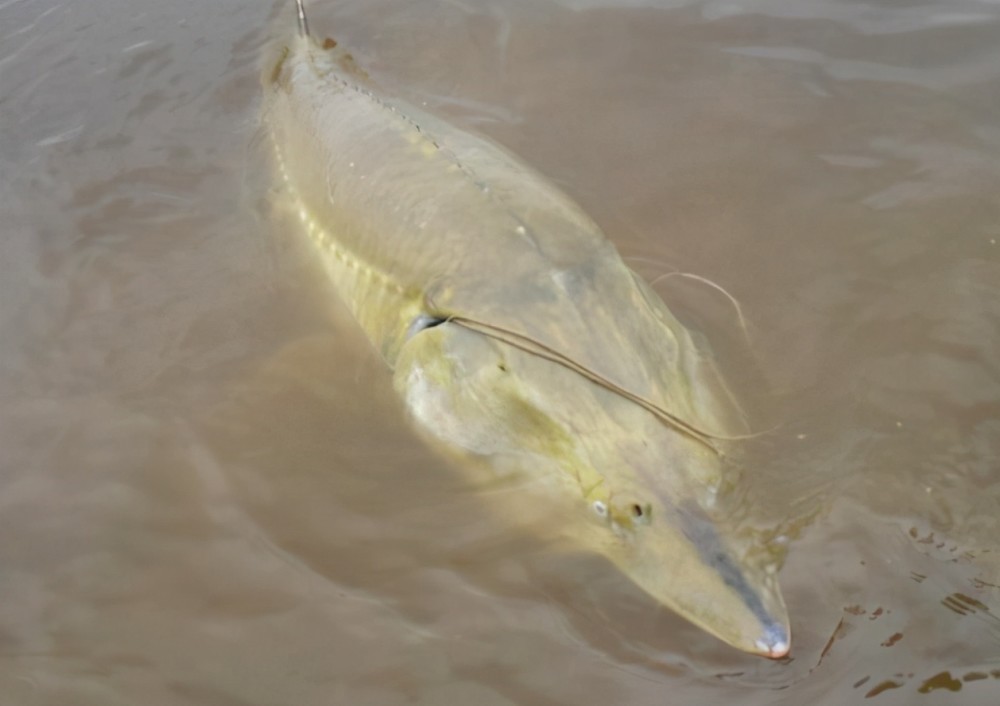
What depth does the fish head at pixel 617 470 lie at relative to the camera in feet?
6.53

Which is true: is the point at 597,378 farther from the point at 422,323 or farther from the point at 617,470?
the point at 422,323

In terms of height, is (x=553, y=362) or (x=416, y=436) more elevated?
(x=553, y=362)

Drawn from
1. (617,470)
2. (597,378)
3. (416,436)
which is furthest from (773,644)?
(416,436)

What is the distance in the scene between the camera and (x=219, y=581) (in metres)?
2.51

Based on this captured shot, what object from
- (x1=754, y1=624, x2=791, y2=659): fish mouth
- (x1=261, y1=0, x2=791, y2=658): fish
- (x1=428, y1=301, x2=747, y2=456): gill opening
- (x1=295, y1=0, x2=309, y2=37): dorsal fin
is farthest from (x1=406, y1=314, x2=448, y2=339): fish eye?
(x1=295, y1=0, x2=309, y2=37): dorsal fin

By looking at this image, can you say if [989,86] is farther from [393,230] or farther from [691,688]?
[691,688]

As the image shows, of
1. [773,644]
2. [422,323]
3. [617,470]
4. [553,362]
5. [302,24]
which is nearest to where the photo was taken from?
[773,644]

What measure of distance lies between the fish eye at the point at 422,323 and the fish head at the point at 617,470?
63 mm

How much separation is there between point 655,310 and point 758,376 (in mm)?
451

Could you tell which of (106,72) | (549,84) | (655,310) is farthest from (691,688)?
(106,72)

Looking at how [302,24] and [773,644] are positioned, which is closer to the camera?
[773,644]

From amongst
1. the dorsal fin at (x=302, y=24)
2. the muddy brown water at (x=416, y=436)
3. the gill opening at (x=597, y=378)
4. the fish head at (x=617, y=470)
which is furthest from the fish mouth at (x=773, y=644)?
the dorsal fin at (x=302, y=24)

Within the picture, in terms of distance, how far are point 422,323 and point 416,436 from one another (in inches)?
13.8

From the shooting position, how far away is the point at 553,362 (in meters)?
2.34
